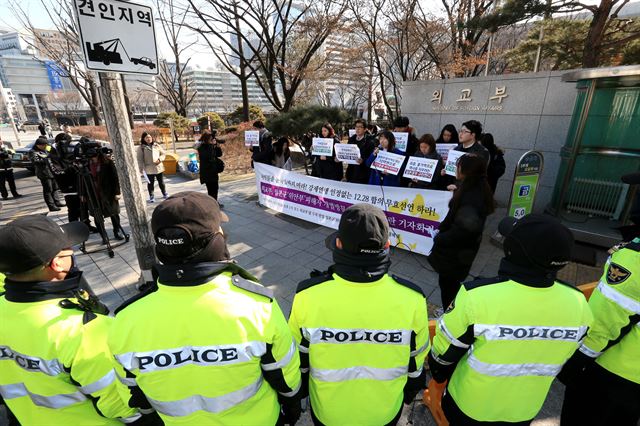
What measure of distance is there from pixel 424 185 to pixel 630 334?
401 centimetres

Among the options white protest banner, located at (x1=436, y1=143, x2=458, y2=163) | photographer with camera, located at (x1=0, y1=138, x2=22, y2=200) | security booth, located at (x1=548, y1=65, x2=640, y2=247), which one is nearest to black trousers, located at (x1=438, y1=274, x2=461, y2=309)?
white protest banner, located at (x1=436, y1=143, x2=458, y2=163)

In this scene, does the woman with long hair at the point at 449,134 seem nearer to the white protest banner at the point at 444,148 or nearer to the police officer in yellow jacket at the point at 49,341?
the white protest banner at the point at 444,148

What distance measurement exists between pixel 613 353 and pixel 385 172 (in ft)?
14.1

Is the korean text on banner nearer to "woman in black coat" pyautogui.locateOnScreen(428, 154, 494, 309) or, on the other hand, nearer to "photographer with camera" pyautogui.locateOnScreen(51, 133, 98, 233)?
"woman in black coat" pyautogui.locateOnScreen(428, 154, 494, 309)

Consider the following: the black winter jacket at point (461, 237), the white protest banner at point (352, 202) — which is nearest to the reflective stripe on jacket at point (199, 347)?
the black winter jacket at point (461, 237)

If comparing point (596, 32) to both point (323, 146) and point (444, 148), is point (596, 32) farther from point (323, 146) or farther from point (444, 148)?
point (323, 146)

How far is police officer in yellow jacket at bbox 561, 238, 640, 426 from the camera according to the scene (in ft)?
5.59

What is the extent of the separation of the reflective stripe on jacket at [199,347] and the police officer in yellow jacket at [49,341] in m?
0.21

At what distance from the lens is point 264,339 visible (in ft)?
4.44

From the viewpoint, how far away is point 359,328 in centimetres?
149

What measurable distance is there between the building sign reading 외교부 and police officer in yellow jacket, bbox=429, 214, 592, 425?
764 cm

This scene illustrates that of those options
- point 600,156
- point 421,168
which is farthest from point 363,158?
point 600,156

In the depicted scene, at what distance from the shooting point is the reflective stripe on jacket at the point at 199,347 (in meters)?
1.25

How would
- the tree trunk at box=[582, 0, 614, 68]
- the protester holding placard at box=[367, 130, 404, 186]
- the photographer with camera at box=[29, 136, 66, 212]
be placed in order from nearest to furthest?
the protester holding placard at box=[367, 130, 404, 186] → the photographer with camera at box=[29, 136, 66, 212] → the tree trunk at box=[582, 0, 614, 68]
